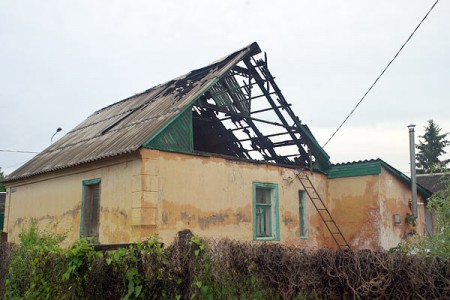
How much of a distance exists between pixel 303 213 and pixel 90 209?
6.34 m

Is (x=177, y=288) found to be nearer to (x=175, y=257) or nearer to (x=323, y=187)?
(x=175, y=257)

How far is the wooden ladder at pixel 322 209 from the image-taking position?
13828 mm

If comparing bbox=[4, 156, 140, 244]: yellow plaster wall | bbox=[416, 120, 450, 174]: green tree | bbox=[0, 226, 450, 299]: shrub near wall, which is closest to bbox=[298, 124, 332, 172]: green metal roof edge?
bbox=[4, 156, 140, 244]: yellow plaster wall

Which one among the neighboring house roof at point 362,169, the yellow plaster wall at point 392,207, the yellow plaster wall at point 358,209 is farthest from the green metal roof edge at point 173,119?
the yellow plaster wall at point 392,207

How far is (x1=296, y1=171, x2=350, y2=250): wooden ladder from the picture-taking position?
13828mm

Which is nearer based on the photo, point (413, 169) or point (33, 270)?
point (33, 270)

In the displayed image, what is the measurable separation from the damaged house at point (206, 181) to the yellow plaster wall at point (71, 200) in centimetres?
3

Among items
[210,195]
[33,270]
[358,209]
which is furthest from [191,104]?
[358,209]

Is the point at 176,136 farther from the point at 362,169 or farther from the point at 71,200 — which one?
the point at 362,169

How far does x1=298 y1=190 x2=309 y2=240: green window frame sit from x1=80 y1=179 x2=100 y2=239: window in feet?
19.8

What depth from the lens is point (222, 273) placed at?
5184 mm

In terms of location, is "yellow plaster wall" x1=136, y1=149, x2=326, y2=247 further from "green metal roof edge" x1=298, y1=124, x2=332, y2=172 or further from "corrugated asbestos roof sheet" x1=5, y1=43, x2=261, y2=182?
"green metal roof edge" x1=298, y1=124, x2=332, y2=172

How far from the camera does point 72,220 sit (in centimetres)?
1221

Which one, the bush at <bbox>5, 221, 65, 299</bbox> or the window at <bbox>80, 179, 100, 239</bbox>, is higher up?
the window at <bbox>80, 179, 100, 239</bbox>
